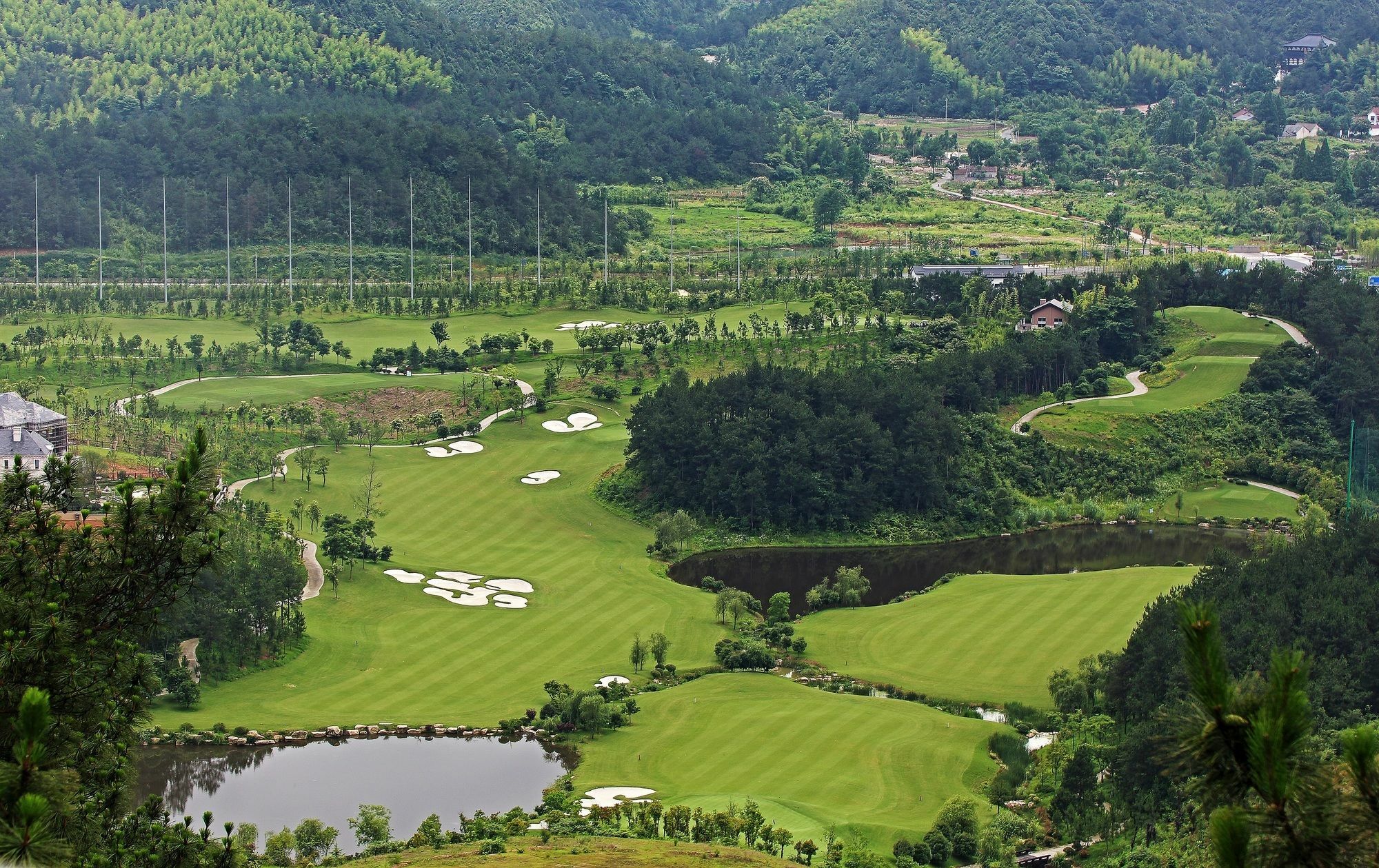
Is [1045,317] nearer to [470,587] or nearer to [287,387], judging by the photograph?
[287,387]

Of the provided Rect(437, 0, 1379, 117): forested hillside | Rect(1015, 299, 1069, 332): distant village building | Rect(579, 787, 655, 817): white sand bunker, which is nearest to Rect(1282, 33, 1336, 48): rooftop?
Rect(437, 0, 1379, 117): forested hillside

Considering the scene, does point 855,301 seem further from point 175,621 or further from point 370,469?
point 175,621

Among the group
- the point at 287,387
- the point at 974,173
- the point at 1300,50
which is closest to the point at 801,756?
the point at 287,387

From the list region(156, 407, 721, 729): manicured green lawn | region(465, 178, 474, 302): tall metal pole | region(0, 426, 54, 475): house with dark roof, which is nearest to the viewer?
region(156, 407, 721, 729): manicured green lawn

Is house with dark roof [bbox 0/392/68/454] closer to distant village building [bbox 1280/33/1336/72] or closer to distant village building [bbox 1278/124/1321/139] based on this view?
distant village building [bbox 1278/124/1321/139]

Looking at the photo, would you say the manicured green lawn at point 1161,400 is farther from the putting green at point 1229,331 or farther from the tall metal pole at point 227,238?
the tall metal pole at point 227,238

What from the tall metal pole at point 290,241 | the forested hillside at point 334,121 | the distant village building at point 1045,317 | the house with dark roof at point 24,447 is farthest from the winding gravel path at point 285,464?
the forested hillside at point 334,121
